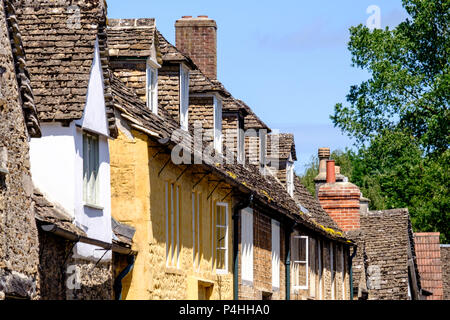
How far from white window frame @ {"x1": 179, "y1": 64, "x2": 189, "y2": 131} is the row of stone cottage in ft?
0.14

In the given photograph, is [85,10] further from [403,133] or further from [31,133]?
[403,133]

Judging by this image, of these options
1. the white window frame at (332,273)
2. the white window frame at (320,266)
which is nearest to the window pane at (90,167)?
the white window frame at (320,266)

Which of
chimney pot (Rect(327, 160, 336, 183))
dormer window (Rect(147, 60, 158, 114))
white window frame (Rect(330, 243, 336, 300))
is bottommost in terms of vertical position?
white window frame (Rect(330, 243, 336, 300))

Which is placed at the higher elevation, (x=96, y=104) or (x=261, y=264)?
(x=96, y=104)

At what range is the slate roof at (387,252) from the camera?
44.2 metres

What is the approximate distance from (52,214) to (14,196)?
2.14 metres

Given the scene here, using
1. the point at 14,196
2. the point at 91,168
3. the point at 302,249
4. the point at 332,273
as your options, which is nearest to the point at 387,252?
the point at 332,273

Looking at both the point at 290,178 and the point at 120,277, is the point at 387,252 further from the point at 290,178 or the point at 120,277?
the point at 120,277

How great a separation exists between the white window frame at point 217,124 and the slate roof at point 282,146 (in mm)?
7475

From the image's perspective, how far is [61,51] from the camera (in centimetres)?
1775

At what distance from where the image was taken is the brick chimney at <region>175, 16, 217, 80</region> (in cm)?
2952

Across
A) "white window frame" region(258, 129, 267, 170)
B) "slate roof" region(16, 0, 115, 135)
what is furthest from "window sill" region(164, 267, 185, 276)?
"white window frame" region(258, 129, 267, 170)

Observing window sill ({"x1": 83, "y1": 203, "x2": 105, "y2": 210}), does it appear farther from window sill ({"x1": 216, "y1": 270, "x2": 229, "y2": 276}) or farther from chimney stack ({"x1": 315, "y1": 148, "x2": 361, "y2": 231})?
chimney stack ({"x1": 315, "y1": 148, "x2": 361, "y2": 231})

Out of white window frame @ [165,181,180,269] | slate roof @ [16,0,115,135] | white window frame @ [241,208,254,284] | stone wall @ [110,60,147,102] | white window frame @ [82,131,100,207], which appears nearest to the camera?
slate roof @ [16,0,115,135]
